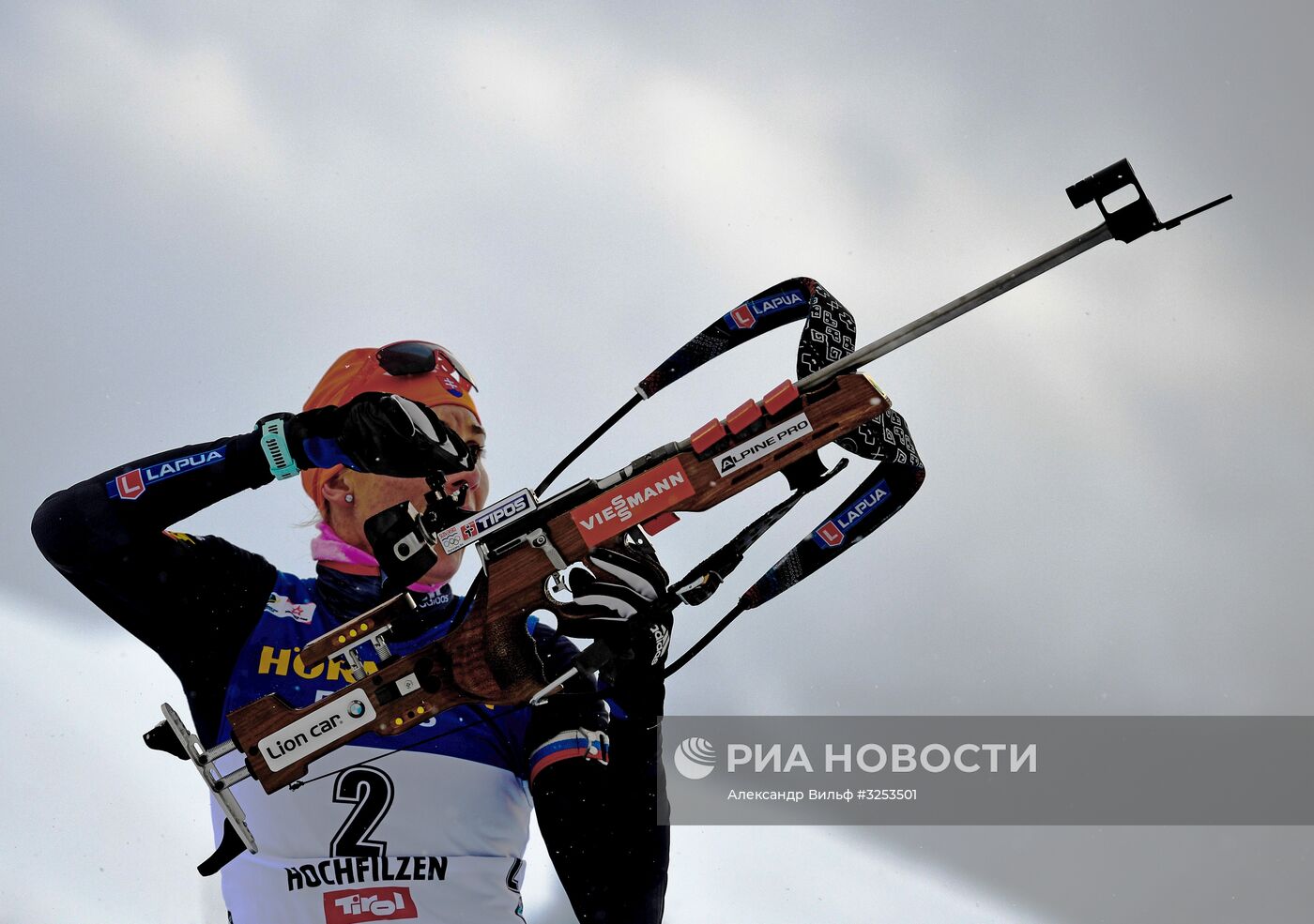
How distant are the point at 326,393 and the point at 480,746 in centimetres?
149

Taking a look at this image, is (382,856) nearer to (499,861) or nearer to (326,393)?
(499,861)

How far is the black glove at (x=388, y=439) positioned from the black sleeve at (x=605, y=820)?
32.1 inches

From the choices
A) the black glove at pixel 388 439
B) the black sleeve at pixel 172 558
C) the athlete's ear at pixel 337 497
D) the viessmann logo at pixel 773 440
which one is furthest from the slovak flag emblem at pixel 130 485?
the viessmann logo at pixel 773 440

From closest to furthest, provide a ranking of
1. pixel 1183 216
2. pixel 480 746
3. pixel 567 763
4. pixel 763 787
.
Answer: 1. pixel 1183 216
2. pixel 567 763
3. pixel 480 746
4. pixel 763 787

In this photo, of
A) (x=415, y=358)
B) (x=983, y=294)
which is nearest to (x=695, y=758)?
(x=415, y=358)

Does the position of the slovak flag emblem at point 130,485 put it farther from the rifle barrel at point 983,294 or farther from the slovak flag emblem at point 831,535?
the rifle barrel at point 983,294

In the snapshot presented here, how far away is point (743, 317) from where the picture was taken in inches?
149

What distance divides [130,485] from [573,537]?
4.97 feet

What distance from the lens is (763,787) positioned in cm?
615

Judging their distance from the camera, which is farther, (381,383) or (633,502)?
(381,383)

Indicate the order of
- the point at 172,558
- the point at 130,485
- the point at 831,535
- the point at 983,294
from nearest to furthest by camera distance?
the point at 983,294 < the point at 831,535 < the point at 130,485 < the point at 172,558

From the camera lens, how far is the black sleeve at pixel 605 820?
12.5ft

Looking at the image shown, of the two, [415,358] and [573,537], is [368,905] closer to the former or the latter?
[573,537]

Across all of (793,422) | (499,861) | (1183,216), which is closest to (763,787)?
(499,861)
